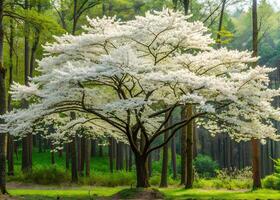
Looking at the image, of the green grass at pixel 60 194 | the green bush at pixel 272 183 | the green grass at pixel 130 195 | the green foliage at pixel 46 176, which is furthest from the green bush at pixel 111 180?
the green bush at pixel 272 183

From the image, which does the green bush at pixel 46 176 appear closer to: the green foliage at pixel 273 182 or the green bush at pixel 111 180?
the green bush at pixel 111 180

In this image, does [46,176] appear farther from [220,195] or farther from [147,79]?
[147,79]

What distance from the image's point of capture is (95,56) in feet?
59.0

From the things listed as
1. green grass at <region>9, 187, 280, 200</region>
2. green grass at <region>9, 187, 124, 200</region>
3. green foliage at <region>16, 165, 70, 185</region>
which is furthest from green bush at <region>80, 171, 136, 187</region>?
green grass at <region>9, 187, 280, 200</region>

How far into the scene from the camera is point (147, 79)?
48.9 feet

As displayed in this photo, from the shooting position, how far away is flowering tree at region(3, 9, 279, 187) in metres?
15.0

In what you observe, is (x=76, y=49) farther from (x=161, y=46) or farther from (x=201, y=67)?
(x=201, y=67)

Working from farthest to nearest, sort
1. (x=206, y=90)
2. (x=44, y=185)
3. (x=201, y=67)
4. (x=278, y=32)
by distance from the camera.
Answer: (x=278, y=32) < (x=44, y=185) < (x=201, y=67) < (x=206, y=90)

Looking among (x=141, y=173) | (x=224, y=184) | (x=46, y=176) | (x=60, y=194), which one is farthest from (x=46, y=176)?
(x=224, y=184)

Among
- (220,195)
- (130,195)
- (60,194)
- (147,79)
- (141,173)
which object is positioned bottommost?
(220,195)

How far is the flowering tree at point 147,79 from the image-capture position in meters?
Result: 15.0

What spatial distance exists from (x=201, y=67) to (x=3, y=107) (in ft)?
23.4

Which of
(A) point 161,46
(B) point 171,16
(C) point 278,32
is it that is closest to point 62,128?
(A) point 161,46

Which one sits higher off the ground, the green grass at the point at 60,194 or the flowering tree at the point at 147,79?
the flowering tree at the point at 147,79
